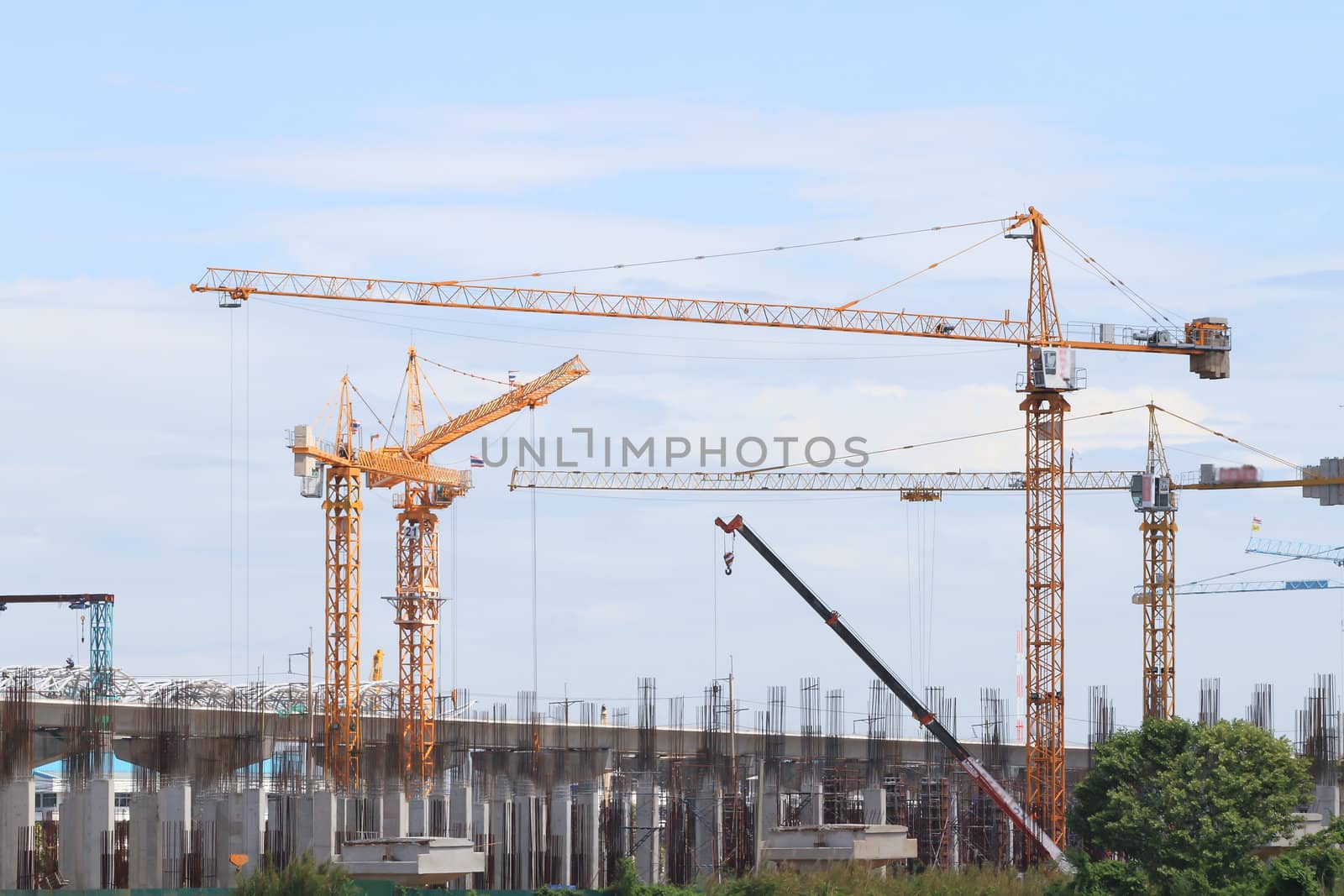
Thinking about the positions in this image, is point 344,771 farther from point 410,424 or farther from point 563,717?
point 410,424

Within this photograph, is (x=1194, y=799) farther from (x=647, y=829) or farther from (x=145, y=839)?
(x=145, y=839)

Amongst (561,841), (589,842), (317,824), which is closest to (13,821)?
(317,824)

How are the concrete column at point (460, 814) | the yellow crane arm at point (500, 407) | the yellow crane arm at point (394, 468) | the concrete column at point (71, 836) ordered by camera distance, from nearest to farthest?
the concrete column at point (71, 836) → the concrete column at point (460, 814) → the yellow crane arm at point (394, 468) → the yellow crane arm at point (500, 407)

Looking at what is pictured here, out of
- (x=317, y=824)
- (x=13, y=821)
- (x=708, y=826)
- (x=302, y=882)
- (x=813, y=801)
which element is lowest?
(x=708, y=826)

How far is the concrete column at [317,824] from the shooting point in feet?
208

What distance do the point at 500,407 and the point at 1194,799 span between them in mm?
55888

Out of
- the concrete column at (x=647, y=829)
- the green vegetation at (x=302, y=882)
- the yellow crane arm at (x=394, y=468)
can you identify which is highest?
the yellow crane arm at (x=394, y=468)

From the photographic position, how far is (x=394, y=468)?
98000 mm

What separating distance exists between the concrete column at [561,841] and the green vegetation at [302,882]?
57.5 ft

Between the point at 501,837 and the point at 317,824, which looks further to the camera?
the point at 501,837

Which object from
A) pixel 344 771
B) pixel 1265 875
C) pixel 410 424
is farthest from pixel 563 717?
pixel 1265 875

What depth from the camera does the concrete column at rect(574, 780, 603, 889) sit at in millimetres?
68375

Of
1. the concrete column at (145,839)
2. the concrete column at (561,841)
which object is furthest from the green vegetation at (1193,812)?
the concrete column at (145,839)

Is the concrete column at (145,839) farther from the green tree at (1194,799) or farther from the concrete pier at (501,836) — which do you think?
the green tree at (1194,799)
